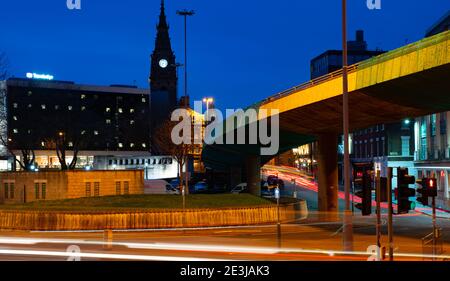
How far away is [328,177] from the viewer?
4597 cm

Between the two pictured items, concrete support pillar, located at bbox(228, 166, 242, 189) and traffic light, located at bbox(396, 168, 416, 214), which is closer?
traffic light, located at bbox(396, 168, 416, 214)

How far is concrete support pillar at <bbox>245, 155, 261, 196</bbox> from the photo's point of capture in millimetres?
62675

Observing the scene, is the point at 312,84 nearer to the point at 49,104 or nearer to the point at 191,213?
the point at 191,213

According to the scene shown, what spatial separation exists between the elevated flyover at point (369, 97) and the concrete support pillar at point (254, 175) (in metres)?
11.4

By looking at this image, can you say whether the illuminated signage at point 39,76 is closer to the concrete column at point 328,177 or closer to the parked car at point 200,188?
the parked car at point 200,188

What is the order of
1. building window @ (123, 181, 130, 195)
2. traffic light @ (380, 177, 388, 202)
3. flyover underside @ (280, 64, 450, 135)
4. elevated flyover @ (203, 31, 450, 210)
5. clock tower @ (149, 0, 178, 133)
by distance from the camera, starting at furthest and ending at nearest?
clock tower @ (149, 0, 178, 133) < building window @ (123, 181, 130, 195) < flyover underside @ (280, 64, 450, 135) < elevated flyover @ (203, 31, 450, 210) < traffic light @ (380, 177, 388, 202)

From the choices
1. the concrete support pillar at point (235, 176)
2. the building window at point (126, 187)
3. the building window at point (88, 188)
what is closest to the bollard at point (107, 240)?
the building window at point (88, 188)

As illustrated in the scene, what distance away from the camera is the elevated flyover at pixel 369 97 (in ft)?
80.4

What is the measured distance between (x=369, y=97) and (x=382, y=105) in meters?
2.10

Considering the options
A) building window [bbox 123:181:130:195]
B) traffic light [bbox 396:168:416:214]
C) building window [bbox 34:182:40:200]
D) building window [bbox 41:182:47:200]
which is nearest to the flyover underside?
traffic light [bbox 396:168:416:214]

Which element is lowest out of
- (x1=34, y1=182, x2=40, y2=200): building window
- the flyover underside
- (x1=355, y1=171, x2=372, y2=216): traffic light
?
(x1=34, y1=182, x2=40, y2=200): building window

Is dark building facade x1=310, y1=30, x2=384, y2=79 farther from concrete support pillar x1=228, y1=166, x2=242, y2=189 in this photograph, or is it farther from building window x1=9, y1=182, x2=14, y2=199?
building window x1=9, y1=182, x2=14, y2=199

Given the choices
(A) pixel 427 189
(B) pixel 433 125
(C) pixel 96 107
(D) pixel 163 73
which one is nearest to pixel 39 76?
(C) pixel 96 107

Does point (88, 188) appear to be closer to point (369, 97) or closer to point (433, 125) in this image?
point (369, 97)
